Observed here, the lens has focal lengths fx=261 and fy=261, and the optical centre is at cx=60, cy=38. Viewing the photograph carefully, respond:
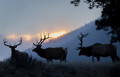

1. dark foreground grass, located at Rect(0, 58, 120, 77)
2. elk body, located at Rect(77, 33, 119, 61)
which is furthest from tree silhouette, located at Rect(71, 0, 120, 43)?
elk body, located at Rect(77, 33, 119, 61)

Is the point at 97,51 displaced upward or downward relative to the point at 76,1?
downward

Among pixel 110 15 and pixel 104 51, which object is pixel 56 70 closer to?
pixel 110 15

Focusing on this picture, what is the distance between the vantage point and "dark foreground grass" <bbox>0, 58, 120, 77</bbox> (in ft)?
53.9

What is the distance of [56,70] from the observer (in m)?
17.4

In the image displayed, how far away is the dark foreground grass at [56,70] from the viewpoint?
16.4 metres

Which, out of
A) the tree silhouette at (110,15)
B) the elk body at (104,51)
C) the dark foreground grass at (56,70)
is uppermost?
the tree silhouette at (110,15)

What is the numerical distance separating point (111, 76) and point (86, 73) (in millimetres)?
1634

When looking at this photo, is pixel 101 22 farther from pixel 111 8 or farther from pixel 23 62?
pixel 23 62

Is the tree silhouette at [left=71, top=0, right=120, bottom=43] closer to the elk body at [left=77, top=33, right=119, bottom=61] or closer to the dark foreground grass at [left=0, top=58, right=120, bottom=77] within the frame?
the dark foreground grass at [left=0, top=58, right=120, bottom=77]

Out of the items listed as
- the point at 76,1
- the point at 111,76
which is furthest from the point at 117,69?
the point at 76,1

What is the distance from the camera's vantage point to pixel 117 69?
18.1m

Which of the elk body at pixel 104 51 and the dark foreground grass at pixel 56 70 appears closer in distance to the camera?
→ the dark foreground grass at pixel 56 70

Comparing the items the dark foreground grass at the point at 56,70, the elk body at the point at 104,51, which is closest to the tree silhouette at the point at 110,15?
the dark foreground grass at the point at 56,70

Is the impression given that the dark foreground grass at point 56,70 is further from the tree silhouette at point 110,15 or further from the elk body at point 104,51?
the elk body at point 104,51
